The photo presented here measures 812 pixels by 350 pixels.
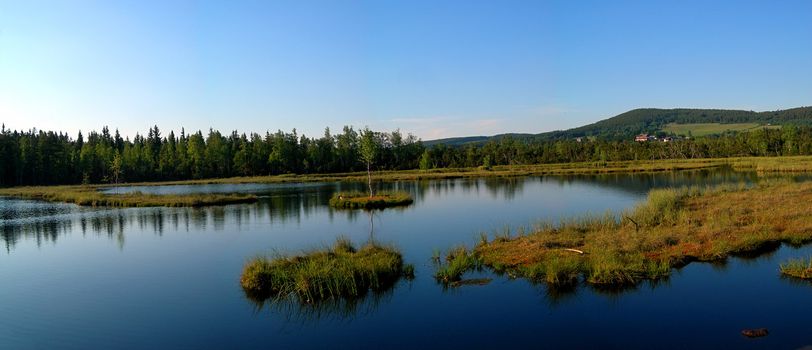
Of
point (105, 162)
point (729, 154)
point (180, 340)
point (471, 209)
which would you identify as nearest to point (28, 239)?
point (180, 340)

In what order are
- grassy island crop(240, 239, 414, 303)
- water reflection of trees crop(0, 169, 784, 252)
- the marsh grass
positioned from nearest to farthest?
grassy island crop(240, 239, 414, 303)
the marsh grass
water reflection of trees crop(0, 169, 784, 252)

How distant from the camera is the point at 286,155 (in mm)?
134125

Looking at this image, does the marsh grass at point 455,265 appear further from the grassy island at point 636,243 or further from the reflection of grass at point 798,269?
the reflection of grass at point 798,269

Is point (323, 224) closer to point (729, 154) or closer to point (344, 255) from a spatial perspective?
point (344, 255)

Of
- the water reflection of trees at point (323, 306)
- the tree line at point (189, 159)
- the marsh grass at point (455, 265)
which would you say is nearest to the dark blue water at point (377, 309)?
the water reflection of trees at point (323, 306)

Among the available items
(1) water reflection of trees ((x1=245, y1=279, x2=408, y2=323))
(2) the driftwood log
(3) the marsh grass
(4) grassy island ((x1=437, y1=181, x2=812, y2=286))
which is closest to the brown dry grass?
(4) grassy island ((x1=437, y1=181, x2=812, y2=286))

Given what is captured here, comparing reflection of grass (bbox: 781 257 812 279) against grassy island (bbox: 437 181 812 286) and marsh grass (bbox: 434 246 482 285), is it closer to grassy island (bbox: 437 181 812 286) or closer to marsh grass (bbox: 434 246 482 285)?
grassy island (bbox: 437 181 812 286)

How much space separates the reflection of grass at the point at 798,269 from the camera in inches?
725

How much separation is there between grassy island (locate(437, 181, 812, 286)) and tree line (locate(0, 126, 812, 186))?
298ft

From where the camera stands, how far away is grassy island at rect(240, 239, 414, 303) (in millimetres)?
18844

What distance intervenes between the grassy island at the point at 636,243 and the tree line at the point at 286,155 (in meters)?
90.8

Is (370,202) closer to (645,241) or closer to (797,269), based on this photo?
(645,241)

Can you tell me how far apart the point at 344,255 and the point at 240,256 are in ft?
23.1

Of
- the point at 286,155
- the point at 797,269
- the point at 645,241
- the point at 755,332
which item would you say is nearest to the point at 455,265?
the point at 645,241
